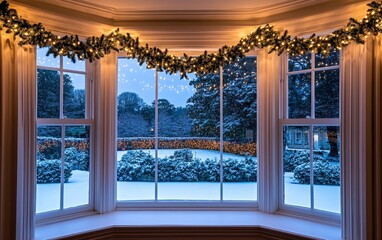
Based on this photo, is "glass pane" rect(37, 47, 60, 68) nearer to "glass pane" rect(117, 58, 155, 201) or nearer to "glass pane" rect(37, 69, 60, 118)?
"glass pane" rect(37, 69, 60, 118)

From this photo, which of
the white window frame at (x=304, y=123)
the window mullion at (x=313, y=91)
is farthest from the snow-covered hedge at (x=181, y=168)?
the window mullion at (x=313, y=91)

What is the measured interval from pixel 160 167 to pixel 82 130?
2.83 feet

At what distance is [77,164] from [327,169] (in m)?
2.33

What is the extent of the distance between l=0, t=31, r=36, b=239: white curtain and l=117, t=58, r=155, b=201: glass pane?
0.89 meters

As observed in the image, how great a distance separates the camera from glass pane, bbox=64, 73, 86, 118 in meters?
2.83

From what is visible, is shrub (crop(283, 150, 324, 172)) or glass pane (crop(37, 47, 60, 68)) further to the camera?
shrub (crop(283, 150, 324, 172))

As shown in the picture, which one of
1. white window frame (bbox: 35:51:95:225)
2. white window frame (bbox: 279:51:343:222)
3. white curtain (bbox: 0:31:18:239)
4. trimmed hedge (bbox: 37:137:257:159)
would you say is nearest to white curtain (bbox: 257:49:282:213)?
white window frame (bbox: 279:51:343:222)

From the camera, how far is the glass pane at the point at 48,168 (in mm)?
2684

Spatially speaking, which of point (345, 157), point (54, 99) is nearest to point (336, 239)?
point (345, 157)

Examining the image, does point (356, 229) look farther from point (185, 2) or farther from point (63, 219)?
point (63, 219)

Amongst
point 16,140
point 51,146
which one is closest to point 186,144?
point 51,146

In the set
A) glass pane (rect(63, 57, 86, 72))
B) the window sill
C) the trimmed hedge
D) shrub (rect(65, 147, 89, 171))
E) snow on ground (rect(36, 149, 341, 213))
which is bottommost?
the window sill

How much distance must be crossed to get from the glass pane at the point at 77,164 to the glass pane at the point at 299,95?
200 centimetres

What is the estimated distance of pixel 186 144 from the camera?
3.14m
